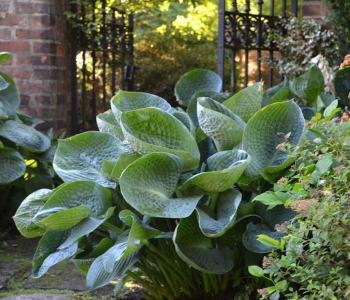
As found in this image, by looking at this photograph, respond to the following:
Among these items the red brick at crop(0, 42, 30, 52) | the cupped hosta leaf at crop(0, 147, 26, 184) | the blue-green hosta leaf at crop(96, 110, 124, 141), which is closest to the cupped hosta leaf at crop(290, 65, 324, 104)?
the blue-green hosta leaf at crop(96, 110, 124, 141)

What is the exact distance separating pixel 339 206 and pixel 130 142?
36.0 inches

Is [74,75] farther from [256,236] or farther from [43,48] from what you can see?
[256,236]

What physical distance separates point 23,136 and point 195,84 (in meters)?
1.72

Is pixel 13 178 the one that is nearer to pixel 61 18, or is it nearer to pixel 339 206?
pixel 61 18

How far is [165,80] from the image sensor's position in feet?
32.1

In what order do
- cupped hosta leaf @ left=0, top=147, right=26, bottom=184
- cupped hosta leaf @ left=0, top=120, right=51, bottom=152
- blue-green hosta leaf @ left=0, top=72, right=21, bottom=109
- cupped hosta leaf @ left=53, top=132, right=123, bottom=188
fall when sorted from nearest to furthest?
1. cupped hosta leaf @ left=53, top=132, right=123, bottom=188
2. cupped hosta leaf @ left=0, top=147, right=26, bottom=184
3. cupped hosta leaf @ left=0, top=120, right=51, bottom=152
4. blue-green hosta leaf @ left=0, top=72, right=21, bottom=109

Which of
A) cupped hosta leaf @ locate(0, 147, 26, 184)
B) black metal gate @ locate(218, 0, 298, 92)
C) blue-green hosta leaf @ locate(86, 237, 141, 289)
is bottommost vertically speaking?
cupped hosta leaf @ locate(0, 147, 26, 184)

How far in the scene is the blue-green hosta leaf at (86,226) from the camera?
2500 millimetres

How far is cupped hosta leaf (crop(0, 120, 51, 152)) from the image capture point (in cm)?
467

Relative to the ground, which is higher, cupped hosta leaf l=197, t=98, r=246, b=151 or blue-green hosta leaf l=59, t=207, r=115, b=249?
cupped hosta leaf l=197, t=98, r=246, b=151

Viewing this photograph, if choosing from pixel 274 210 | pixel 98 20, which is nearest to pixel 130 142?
pixel 274 210

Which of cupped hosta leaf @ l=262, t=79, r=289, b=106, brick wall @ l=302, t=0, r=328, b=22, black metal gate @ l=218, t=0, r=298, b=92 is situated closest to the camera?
cupped hosta leaf @ l=262, t=79, r=289, b=106

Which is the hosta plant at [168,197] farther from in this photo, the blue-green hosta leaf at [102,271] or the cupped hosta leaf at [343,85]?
the cupped hosta leaf at [343,85]

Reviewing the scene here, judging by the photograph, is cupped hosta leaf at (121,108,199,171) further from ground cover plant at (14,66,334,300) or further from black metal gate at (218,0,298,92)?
black metal gate at (218,0,298,92)
